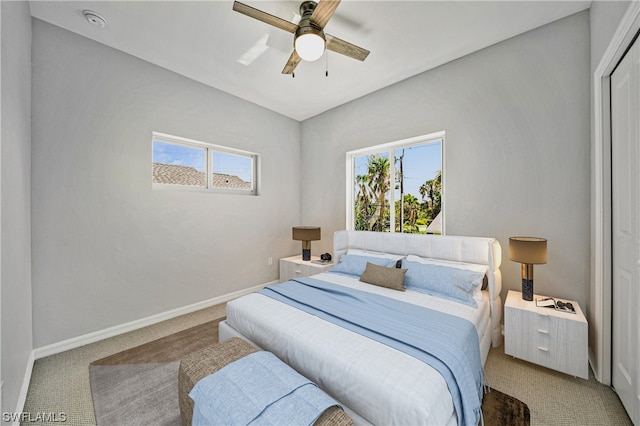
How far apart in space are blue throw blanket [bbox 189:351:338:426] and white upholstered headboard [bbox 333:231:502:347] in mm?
2060

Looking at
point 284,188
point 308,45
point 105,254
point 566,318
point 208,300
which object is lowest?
point 208,300

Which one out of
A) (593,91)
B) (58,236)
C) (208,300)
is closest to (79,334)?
(58,236)

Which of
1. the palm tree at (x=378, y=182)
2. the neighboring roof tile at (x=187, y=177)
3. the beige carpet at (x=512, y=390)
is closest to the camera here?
the beige carpet at (x=512, y=390)

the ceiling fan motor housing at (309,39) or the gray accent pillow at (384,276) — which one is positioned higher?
the ceiling fan motor housing at (309,39)

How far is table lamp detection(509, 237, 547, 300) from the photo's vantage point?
2.16 m

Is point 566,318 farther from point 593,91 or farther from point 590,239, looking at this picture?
point 593,91

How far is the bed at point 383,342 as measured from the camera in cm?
124

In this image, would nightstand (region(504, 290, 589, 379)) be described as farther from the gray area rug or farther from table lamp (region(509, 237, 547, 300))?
the gray area rug

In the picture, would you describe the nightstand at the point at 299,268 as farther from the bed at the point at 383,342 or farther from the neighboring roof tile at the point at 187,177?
the neighboring roof tile at the point at 187,177

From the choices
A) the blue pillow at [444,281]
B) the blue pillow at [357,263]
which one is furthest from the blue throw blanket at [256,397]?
the blue pillow at [357,263]

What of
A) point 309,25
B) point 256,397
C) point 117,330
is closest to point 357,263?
point 256,397

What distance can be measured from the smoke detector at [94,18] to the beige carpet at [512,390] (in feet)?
10.2

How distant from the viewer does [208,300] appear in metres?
3.57

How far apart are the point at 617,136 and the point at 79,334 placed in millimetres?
4945
